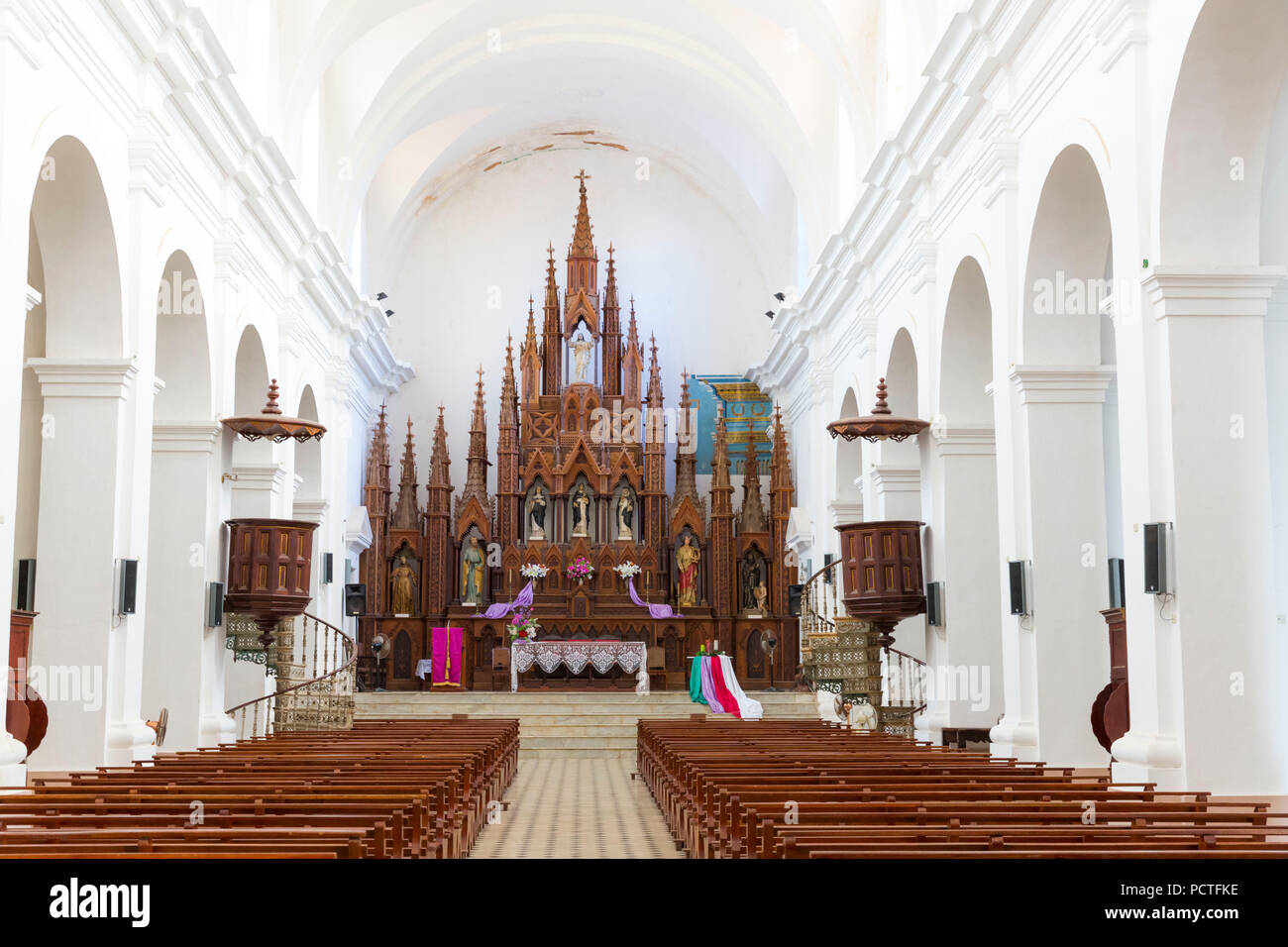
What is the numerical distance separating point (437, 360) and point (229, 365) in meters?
10.5

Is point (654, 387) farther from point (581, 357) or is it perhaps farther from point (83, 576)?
point (83, 576)

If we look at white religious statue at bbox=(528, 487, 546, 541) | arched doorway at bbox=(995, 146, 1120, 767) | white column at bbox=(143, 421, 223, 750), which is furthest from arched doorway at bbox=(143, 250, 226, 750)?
white religious statue at bbox=(528, 487, 546, 541)

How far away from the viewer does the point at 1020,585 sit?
10320 mm

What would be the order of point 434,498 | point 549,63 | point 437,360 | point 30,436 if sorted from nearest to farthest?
point 30,436, point 549,63, point 434,498, point 437,360

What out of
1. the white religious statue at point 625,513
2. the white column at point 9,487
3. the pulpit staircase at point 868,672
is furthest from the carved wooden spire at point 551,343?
the white column at point 9,487

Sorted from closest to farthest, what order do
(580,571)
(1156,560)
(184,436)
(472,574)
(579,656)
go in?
(1156,560) < (184,436) < (579,656) < (580,571) < (472,574)

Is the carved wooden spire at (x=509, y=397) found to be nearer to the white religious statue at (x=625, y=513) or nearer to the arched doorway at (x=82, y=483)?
the white religious statue at (x=625, y=513)

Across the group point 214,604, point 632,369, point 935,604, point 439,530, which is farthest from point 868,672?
point 632,369

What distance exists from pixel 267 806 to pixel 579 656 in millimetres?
14428

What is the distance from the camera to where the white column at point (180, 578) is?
12367mm

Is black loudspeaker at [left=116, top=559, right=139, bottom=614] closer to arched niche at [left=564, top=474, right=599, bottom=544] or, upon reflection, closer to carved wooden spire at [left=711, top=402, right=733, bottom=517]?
arched niche at [left=564, top=474, right=599, bottom=544]
